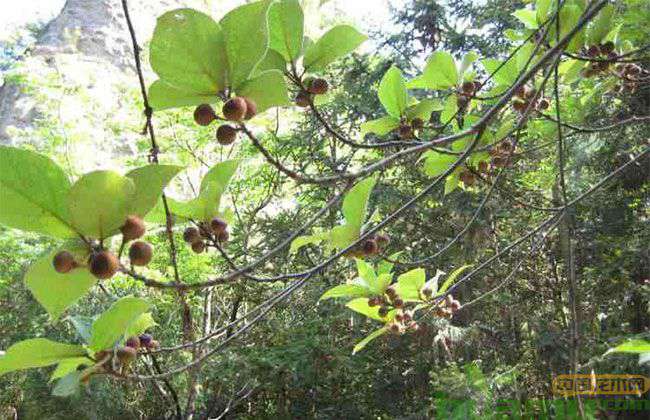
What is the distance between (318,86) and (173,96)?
0.68ft

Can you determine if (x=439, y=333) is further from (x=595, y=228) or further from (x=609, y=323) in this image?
(x=595, y=228)

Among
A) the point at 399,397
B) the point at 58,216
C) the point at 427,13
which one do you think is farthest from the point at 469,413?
the point at 427,13

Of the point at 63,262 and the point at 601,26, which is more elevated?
the point at 601,26

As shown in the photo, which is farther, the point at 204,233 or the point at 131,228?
the point at 204,233

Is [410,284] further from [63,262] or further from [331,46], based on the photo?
[63,262]

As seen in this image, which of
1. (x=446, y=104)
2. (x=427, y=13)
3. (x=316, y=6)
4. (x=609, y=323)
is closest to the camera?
(x=316, y=6)

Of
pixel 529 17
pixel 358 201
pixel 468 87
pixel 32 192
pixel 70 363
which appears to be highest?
pixel 529 17

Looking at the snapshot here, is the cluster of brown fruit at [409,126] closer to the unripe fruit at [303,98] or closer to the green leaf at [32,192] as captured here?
the unripe fruit at [303,98]

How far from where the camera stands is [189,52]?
1.70 ft

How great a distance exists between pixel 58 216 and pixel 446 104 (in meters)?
0.86

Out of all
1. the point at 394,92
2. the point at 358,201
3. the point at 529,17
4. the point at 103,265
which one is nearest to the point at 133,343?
the point at 103,265

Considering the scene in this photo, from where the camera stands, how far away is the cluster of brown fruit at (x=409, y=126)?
38.2 inches

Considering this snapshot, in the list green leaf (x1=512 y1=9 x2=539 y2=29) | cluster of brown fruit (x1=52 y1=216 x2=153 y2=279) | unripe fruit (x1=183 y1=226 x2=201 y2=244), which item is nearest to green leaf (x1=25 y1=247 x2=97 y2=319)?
cluster of brown fruit (x1=52 y1=216 x2=153 y2=279)

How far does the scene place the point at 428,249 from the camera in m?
4.29
